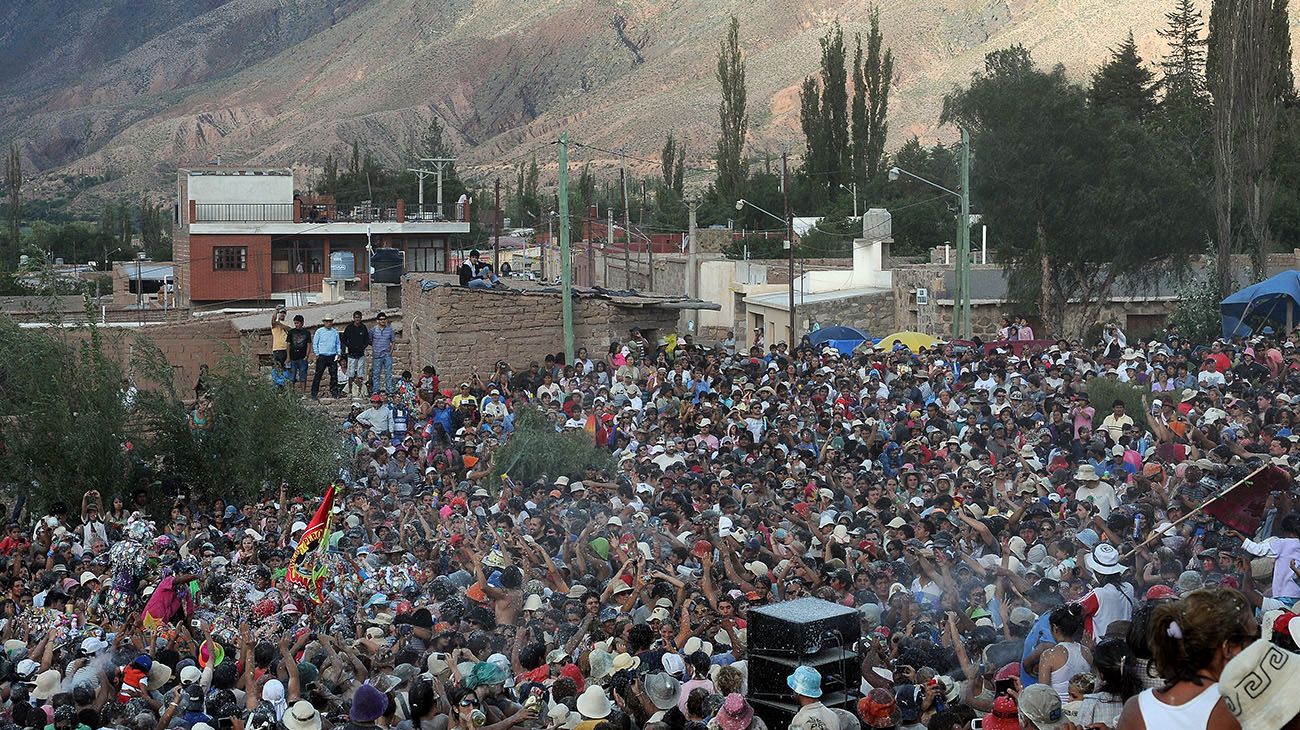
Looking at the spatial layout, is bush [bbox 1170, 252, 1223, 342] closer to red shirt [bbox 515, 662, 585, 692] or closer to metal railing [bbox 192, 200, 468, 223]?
red shirt [bbox 515, 662, 585, 692]

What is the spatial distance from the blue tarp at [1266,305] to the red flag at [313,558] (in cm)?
1518

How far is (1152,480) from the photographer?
12.0 m

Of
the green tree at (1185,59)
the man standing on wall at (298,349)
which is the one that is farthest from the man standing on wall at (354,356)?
the green tree at (1185,59)

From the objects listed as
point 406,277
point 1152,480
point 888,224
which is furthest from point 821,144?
point 1152,480

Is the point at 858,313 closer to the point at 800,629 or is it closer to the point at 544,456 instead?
the point at 544,456

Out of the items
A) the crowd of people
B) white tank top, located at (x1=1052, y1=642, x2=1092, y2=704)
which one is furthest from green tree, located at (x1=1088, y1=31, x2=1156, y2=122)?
white tank top, located at (x1=1052, y1=642, x2=1092, y2=704)

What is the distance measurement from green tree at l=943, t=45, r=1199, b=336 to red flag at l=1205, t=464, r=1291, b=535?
23.9m

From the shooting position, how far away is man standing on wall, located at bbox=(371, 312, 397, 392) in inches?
866

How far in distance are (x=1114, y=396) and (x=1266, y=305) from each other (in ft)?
22.8

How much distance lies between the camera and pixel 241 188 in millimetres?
56156

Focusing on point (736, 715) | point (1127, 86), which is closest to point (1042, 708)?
point (736, 715)

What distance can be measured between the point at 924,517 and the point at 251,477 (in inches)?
366

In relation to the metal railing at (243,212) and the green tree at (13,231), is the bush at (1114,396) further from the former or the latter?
the green tree at (13,231)

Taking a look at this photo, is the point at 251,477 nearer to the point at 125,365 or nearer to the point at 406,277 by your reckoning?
the point at 406,277
